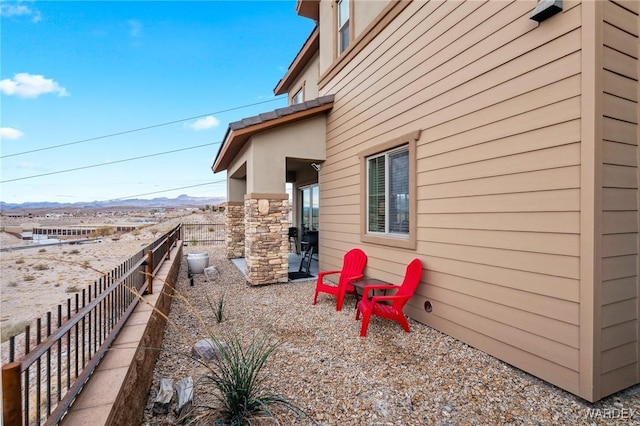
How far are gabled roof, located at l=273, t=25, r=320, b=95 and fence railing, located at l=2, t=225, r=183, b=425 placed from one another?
256 inches

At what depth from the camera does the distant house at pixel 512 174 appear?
7.61ft

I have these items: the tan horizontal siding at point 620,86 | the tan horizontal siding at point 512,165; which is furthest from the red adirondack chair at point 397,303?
the tan horizontal siding at point 620,86

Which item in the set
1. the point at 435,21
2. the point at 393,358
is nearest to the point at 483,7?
the point at 435,21

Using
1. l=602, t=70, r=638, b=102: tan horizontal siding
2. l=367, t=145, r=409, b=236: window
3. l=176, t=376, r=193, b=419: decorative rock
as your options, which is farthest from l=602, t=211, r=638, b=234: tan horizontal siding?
l=176, t=376, r=193, b=419: decorative rock

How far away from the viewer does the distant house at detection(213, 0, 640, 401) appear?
2.32 m

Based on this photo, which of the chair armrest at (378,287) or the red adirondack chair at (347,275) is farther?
the red adirondack chair at (347,275)

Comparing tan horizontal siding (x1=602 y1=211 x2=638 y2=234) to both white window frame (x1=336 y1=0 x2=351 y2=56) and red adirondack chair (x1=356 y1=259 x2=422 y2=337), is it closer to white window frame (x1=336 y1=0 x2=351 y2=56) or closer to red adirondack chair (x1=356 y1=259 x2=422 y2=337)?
red adirondack chair (x1=356 y1=259 x2=422 y2=337)

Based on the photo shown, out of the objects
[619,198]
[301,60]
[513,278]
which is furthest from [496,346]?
[301,60]

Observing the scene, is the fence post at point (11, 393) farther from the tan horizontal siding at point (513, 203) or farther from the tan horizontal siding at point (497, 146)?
the tan horizontal siding at point (497, 146)

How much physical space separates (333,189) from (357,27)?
307 centimetres

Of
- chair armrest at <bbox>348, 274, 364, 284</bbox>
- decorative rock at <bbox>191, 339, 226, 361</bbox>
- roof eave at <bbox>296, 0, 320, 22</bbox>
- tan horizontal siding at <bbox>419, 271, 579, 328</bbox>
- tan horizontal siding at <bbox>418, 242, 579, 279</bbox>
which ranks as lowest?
decorative rock at <bbox>191, 339, 226, 361</bbox>

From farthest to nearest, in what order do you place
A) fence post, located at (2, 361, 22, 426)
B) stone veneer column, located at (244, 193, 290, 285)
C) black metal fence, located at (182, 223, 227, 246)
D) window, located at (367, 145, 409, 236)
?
1. black metal fence, located at (182, 223, 227, 246)
2. stone veneer column, located at (244, 193, 290, 285)
3. window, located at (367, 145, 409, 236)
4. fence post, located at (2, 361, 22, 426)

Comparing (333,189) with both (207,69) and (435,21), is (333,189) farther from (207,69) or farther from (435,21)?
(207,69)

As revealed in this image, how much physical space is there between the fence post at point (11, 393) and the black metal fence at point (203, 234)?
14.5m
